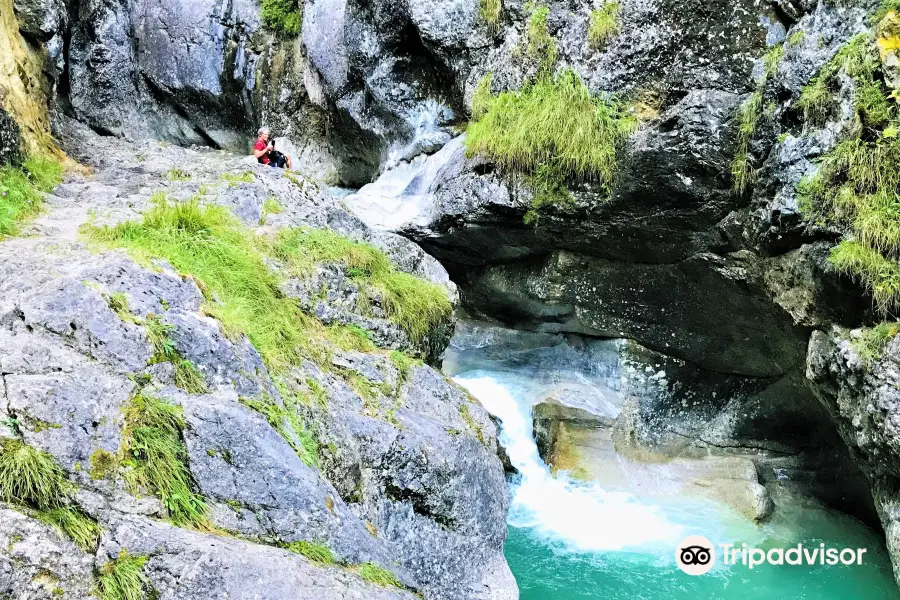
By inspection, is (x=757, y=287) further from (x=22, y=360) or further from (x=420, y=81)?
(x=22, y=360)

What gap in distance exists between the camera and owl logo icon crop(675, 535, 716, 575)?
7.48 metres

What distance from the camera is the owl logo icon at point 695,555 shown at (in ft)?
24.6

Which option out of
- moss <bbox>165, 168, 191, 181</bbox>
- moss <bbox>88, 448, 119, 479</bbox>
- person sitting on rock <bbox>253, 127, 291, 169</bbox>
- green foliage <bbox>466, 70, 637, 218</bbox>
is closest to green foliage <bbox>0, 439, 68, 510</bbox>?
moss <bbox>88, 448, 119, 479</bbox>

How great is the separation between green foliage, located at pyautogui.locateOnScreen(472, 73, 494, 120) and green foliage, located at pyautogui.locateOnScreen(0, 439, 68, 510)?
8.28 metres

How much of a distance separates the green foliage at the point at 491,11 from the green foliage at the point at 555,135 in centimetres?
146

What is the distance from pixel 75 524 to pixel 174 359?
4.10 ft

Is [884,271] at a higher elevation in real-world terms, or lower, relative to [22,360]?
higher

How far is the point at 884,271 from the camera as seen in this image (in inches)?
241

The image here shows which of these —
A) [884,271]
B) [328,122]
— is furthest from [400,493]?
[328,122]

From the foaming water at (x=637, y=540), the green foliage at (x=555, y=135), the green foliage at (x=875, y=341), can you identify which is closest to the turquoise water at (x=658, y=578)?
the foaming water at (x=637, y=540)

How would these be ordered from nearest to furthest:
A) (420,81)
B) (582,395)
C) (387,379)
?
1. (387,379)
2. (582,395)
3. (420,81)

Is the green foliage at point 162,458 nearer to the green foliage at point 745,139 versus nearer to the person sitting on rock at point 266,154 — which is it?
the person sitting on rock at point 266,154

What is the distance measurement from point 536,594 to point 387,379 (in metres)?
3.22

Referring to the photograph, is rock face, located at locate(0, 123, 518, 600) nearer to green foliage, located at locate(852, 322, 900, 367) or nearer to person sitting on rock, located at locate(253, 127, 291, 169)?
person sitting on rock, located at locate(253, 127, 291, 169)
